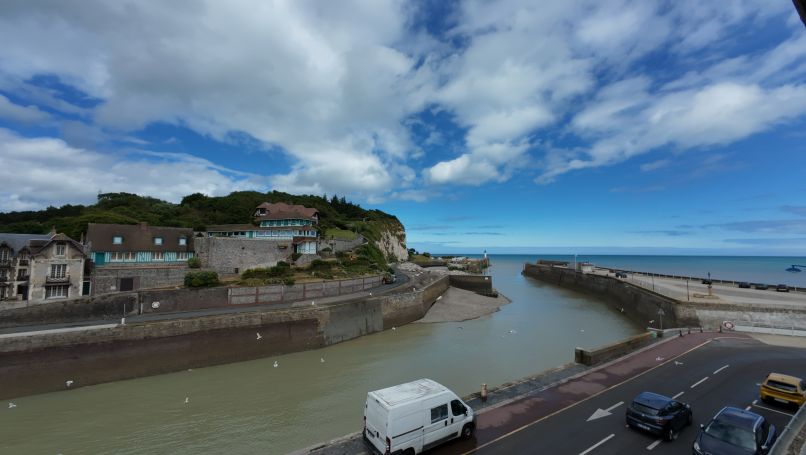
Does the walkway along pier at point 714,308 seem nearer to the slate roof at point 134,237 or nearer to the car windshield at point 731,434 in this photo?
the car windshield at point 731,434

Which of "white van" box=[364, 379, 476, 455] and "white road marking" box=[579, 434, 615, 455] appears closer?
"white van" box=[364, 379, 476, 455]

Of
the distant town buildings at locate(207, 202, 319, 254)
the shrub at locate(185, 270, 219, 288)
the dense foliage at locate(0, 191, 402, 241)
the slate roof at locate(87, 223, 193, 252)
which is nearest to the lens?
the shrub at locate(185, 270, 219, 288)

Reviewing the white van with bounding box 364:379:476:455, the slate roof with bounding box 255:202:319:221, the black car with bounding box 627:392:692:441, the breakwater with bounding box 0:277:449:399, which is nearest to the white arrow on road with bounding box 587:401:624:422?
the black car with bounding box 627:392:692:441

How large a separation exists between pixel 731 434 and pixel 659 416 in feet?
5.38

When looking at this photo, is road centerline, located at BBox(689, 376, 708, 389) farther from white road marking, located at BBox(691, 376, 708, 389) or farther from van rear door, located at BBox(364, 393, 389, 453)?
van rear door, located at BBox(364, 393, 389, 453)

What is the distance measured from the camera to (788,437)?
7.34m

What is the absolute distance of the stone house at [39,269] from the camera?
81.0 ft

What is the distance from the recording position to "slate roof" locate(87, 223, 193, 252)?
98.8ft

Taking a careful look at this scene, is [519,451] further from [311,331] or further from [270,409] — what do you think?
[311,331]

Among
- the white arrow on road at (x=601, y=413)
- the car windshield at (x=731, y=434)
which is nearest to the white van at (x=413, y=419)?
the white arrow on road at (x=601, y=413)

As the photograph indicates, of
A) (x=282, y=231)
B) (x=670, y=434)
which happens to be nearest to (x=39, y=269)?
(x=282, y=231)

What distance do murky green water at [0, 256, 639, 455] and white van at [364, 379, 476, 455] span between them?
5.25 m

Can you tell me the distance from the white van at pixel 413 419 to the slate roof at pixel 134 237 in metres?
33.5

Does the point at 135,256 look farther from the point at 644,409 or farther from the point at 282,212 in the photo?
the point at 644,409
